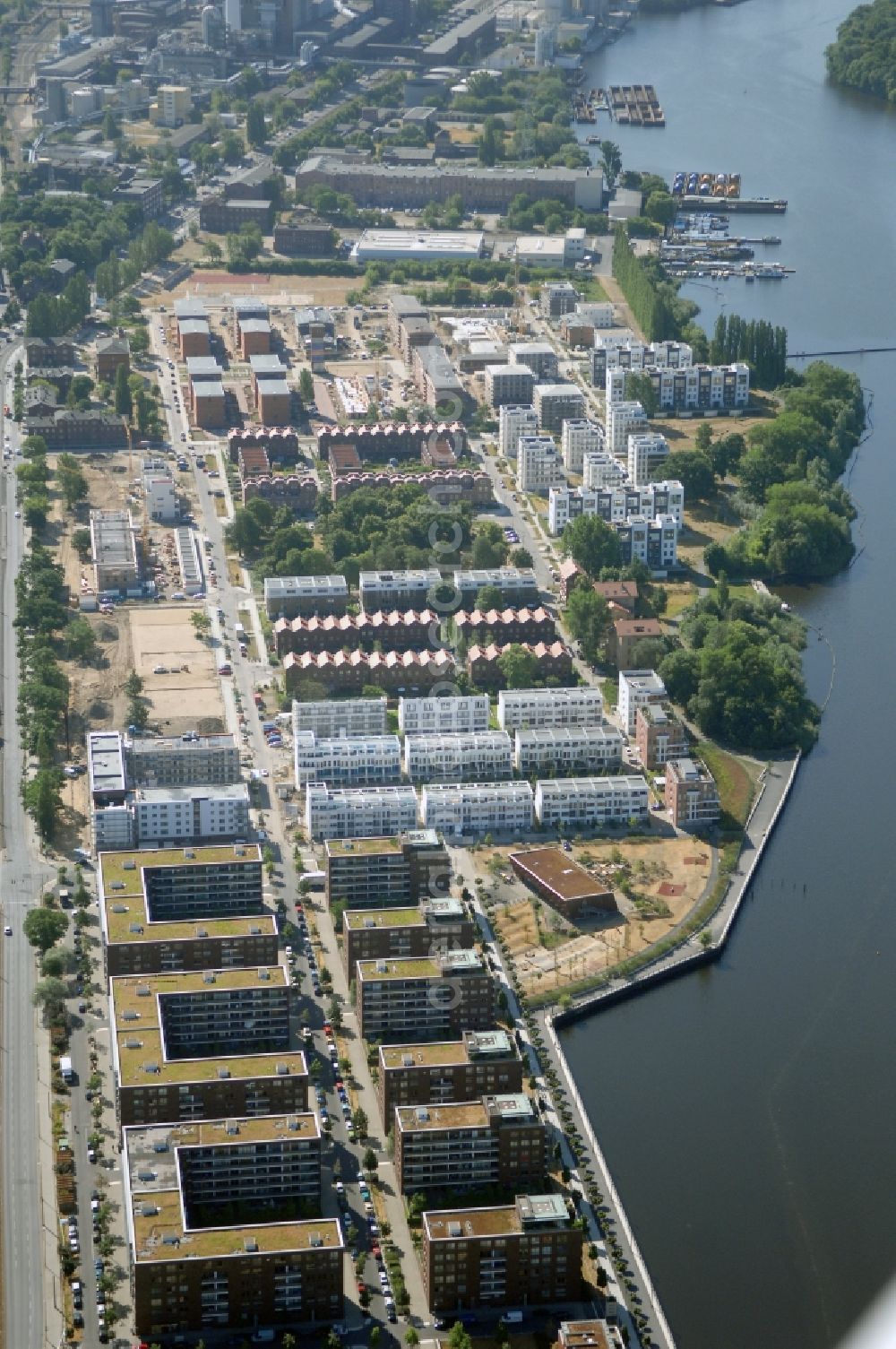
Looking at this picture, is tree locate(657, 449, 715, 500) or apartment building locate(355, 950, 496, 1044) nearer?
apartment building locate(355, 950, 496, 1044)

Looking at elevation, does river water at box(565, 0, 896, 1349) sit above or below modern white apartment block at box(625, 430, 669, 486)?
above

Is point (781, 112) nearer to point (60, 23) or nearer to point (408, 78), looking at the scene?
point (408, 78)

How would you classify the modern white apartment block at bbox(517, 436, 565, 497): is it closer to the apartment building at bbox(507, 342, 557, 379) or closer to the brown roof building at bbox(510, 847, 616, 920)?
the apartment building at bbox(507, 342, 557, 379)

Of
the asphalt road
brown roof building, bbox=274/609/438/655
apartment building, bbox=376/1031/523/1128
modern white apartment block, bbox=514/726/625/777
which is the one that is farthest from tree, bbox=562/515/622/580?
apartment building, bbox=376/1031/523/1128

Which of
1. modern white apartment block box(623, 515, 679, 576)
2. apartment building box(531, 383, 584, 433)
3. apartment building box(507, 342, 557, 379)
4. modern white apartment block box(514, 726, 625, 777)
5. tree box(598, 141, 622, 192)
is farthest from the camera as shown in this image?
tree box(598, 141, 622, 192)

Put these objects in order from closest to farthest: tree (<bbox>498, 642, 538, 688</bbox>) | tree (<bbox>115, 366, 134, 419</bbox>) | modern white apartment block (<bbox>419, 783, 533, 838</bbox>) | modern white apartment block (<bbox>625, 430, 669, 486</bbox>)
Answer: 1. modern white apartment block (<bbox>419, 783, 533, 838</bbox>)
2. tree (<bbox>498, 642, 538, 688</bbox>)
3. modern white apartment block (<bbox>625, 430, 669, 486</bbox>)
4. tree (<bbox>115, 366, 134, 419</bbox>)

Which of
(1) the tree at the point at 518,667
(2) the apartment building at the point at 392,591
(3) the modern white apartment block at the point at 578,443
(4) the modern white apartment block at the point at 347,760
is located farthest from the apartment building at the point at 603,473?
(4) the modern white apartment block at the point at 347,760

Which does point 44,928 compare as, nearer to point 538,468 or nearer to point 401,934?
point 401,934
